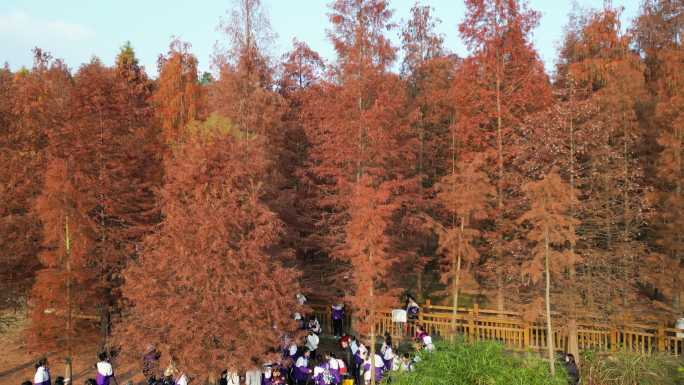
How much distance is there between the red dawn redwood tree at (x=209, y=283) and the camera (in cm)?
1219

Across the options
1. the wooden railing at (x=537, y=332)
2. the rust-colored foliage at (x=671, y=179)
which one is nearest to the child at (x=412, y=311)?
the wooden railing at (x=537, y=332)

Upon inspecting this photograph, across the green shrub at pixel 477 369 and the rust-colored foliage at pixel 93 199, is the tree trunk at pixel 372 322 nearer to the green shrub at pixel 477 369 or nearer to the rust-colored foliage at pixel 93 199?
the green shrub at pixel 477 369

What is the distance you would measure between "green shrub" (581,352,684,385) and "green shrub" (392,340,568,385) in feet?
6.07

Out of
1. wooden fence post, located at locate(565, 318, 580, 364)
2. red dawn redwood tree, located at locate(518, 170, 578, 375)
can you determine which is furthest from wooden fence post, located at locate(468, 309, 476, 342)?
red dawn redwood tree, located at locate(518, 170, 578, 375)

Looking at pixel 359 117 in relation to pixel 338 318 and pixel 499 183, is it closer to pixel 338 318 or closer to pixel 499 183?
pixel 499 183

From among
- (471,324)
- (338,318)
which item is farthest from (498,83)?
(338,318)

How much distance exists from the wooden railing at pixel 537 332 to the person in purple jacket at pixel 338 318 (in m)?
1.50

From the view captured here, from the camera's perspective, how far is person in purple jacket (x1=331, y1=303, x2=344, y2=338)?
1956 cm

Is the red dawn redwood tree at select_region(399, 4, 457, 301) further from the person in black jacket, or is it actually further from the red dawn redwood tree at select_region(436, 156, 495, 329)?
the person in black jacket

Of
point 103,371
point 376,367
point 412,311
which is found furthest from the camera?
point 412,311

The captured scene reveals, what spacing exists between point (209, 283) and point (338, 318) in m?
8.40

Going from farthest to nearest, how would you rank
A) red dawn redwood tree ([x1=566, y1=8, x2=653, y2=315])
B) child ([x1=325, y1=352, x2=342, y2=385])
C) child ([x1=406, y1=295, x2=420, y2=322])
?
child ([x1=406, y1=295, x2=420, y2=322]) < red dawn redwood tree ([x1=566, y1=8, x2=653, y2=315]) < child ([x1=325, y1=352, x2=342, y2=385])

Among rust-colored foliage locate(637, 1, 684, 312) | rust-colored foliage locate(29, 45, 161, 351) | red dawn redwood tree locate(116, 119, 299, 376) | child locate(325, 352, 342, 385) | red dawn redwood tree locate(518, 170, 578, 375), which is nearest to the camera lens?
red dawn redwood tree locate(116, 119, 299, 376)

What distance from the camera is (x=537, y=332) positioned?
1681 centimetres
